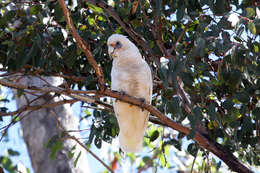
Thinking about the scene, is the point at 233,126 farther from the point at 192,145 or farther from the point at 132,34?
the point at 132,34

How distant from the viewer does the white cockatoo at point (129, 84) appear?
313cm

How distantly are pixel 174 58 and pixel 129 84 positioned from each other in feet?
2.41

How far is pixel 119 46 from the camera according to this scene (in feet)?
10.3

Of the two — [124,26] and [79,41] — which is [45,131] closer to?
[124,26]

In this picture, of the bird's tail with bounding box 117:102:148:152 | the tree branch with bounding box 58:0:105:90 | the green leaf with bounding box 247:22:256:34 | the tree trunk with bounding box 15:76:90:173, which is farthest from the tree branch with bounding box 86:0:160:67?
the tree trunk with bounding box 15:76:90:173

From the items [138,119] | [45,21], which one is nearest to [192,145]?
[138,119]

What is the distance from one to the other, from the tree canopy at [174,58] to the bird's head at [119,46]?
0.07 meters

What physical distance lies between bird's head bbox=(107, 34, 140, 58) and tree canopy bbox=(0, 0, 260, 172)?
7cm

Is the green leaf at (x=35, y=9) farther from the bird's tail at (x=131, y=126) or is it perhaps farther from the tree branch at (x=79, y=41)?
the bird's tail at (x=131, y=126)

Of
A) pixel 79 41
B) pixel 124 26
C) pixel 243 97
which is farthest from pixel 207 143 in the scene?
pixel 79 41

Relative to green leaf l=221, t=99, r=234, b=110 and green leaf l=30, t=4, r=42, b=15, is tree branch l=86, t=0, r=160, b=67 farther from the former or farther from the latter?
green leaf l=221, t=99, r=234, b=110

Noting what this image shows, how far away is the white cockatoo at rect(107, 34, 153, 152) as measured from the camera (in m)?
3.13

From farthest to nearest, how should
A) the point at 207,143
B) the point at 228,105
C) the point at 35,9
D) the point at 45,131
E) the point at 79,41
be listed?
the point at 45,131 < the point at 35,9 < the point at 207,143 < the point at 228,105 < the point at 79,41

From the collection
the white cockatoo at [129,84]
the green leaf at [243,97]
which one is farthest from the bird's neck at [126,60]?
the green leaf at [243,97]
